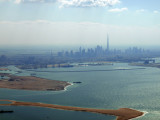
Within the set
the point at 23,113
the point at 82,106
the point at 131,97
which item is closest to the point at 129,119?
the point at 82,106

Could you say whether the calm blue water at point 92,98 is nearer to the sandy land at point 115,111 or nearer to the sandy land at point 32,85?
the sandy land at point 115,111

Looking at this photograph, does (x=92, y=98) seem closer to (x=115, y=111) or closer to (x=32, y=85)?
(x=115, y=111)

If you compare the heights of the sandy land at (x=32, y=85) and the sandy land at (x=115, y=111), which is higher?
the sandy land at (x=32, y=85)

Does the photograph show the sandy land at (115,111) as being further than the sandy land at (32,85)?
No

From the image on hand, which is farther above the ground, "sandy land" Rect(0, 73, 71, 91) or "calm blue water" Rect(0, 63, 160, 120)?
"sandy land" Rect(0, 73, 71, 91)

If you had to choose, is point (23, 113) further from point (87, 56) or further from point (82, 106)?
point (87, 56)

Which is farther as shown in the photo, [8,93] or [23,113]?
A: [8,93]

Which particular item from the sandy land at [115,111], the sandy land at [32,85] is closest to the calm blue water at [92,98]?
the sandy land at [115,111]

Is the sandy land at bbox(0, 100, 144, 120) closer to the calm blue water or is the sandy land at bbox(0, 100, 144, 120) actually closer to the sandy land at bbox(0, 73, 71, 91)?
the calm blue water

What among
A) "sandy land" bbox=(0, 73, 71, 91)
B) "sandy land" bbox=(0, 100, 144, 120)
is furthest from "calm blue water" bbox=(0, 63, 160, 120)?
"sandy land" bbox=(0, 73, 71, 91)

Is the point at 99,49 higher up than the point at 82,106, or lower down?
higher up

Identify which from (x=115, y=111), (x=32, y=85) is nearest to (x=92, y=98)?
(x=115, y=111)
